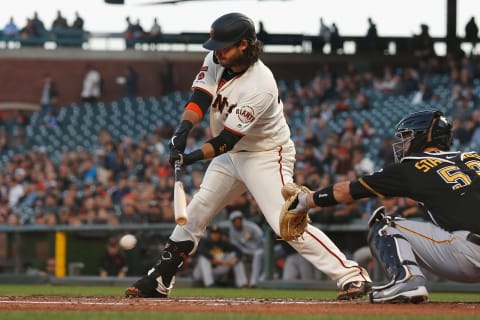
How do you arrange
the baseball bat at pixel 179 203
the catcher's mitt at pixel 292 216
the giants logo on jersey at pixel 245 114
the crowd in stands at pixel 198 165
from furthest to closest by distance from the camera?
the crowd in stands at pixel 198 165 → the giants logo on jersey at pixel 245 114 → the baseball bat at pixel 179 203 → the catcher's mitt at pixel 292 216

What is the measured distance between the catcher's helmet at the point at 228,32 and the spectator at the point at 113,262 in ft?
23.4

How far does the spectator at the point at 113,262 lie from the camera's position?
46.3ft

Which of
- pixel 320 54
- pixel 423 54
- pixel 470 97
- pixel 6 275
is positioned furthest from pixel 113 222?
pixel 320 54

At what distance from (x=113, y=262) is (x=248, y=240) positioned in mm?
1912

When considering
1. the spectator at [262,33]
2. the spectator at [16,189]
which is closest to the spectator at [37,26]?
the spectator at [262,33]

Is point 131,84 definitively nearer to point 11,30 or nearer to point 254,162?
point 11,30

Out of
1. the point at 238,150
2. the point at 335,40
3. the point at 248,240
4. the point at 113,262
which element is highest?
the point at 335,40

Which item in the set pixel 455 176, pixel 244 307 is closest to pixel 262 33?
pixel 244 307

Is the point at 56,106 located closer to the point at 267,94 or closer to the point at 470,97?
the point at 470,97

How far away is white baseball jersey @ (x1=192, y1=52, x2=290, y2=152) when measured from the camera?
725 centimetres

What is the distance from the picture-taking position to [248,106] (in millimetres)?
7238

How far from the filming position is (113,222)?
48.8 ft

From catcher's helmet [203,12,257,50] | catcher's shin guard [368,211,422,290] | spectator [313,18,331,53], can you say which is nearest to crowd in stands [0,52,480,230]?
spectator [313,18,331,53]

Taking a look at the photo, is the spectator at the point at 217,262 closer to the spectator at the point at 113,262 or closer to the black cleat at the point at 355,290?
the spectator at the point at 113,262
